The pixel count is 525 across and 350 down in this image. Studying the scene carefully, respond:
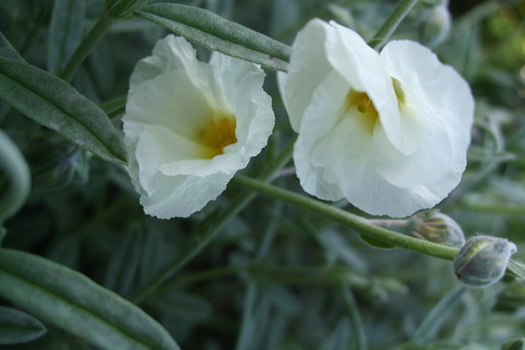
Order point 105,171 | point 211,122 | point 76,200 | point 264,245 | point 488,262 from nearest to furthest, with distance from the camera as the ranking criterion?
1. point 488,262
2. point 211,122
3. point 105,171
4. point 264,245
5. point 76,200

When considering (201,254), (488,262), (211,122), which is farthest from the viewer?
(201,254)

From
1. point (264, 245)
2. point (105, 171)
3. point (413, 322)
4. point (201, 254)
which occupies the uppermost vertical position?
point (105, 171)

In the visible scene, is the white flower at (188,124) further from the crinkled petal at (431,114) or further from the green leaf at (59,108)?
the crinkled petal at (431,114)

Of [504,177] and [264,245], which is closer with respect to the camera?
[264,245]

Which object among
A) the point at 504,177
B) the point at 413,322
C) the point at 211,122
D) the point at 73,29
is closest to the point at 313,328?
the point at 413,322

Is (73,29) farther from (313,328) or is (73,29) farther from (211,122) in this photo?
(313,328)

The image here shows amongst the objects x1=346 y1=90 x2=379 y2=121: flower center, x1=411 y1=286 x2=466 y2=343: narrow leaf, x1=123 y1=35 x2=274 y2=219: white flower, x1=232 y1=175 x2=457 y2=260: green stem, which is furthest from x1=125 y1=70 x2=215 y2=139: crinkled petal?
x1=411 y1=286 x2=466 y2=343: narrow leaf
